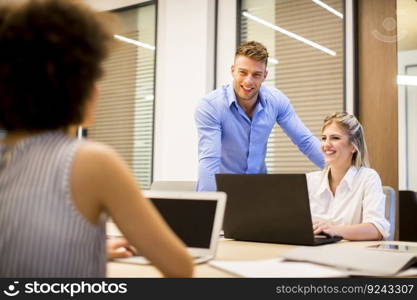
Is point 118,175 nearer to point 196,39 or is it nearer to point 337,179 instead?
point 337,179

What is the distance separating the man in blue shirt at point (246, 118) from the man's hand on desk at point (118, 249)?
4.46ft

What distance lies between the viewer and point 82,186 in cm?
74

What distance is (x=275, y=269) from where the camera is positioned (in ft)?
3.72

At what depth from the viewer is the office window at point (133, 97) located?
14.5 ft

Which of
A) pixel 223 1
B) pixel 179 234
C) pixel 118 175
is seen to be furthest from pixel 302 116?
pixel 118 175

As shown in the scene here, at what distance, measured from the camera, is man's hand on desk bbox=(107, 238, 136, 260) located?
126 cm

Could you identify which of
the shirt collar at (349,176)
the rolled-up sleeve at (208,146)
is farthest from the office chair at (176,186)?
the shirt collar at (349,176)

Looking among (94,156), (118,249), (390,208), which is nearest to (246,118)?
(390,208)

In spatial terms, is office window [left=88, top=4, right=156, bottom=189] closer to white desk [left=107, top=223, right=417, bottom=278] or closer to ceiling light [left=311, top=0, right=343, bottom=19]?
ceiling light [left=311, top=0, right=343, bottom=19]

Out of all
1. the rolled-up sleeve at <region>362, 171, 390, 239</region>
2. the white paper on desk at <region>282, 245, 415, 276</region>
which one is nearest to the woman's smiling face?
the rolled-up sleeve at <region>362, 171, 390, 239</region>

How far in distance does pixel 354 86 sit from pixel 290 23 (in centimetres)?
75

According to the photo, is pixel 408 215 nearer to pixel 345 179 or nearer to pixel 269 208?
pixel 345 179

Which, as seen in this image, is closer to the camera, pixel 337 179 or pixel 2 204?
pixel 2 204

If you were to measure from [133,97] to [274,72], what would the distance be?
1442 millimetres
